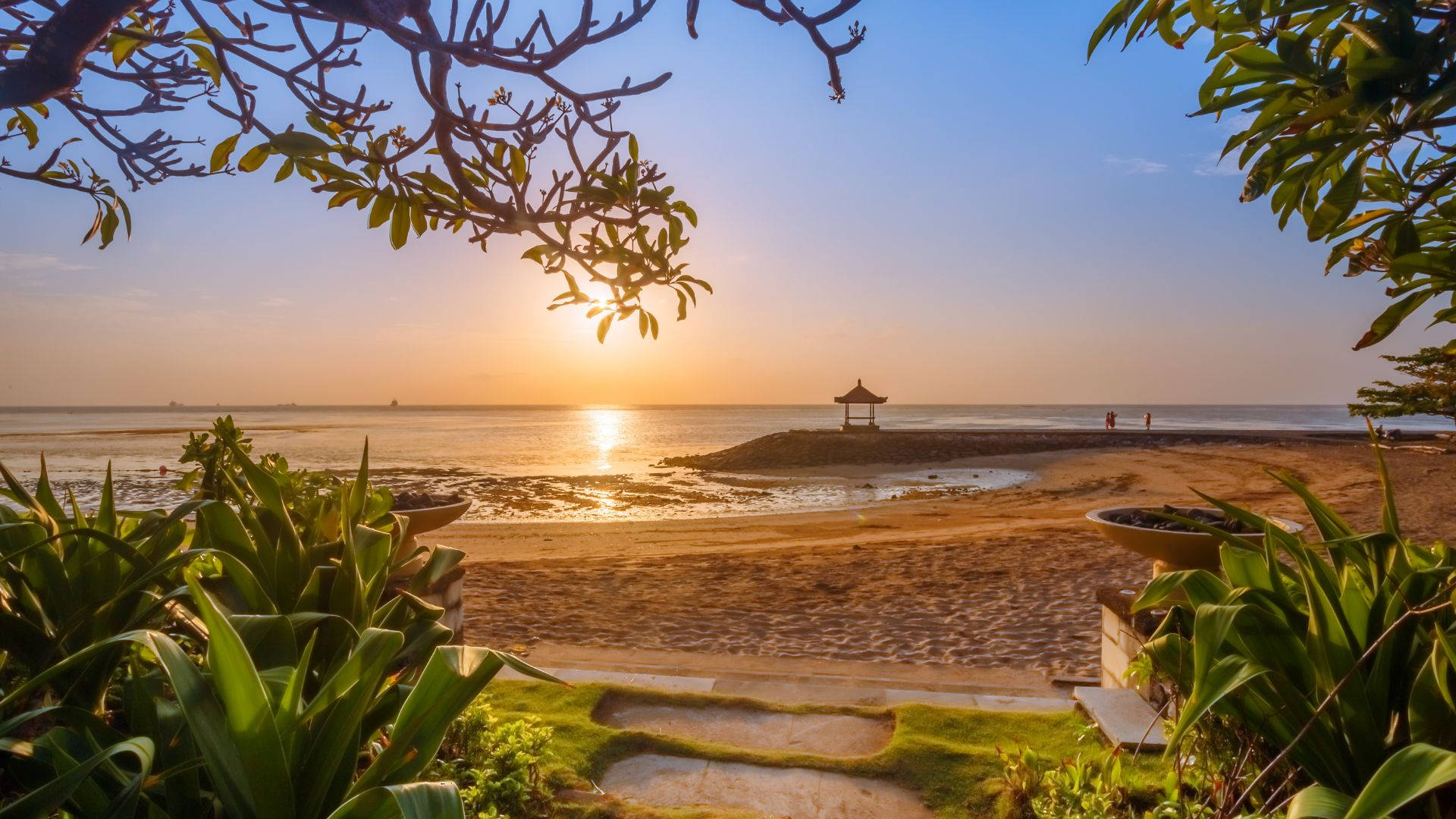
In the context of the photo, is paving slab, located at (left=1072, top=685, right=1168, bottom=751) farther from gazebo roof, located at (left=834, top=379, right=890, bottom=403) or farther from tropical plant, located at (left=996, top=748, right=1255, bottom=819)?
gazebo roof, located at (left=834, top=379, right=890, bottom=403)

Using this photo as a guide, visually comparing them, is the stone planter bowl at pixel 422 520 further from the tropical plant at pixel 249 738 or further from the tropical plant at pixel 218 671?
the tropical plant at pixel 249 738

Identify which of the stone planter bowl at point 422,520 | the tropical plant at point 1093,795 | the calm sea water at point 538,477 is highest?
the stone planter bowl at point 422,520

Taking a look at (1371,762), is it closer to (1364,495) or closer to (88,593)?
(88,593)

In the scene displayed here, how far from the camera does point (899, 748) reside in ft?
9.96

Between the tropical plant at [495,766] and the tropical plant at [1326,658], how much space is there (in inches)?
73.6

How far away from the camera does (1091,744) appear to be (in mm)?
2932

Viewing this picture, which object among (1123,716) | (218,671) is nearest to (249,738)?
(218,671)

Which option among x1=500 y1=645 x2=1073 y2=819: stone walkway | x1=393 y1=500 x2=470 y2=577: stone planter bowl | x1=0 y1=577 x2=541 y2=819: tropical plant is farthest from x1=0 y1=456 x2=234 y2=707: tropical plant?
x1=393 y1=500 x2=470 y2=577: stone planter bowl

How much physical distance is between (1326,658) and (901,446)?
30.9 meters

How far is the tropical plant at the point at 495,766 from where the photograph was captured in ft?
7.52

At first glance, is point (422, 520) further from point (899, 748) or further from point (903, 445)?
point (903, 445)

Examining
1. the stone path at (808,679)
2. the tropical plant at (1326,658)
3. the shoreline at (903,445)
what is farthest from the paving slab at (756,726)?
the shoreline at (903,445)

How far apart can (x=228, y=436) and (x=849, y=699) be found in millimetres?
3061

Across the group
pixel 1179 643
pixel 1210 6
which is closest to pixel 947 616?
pixel 1179 643
